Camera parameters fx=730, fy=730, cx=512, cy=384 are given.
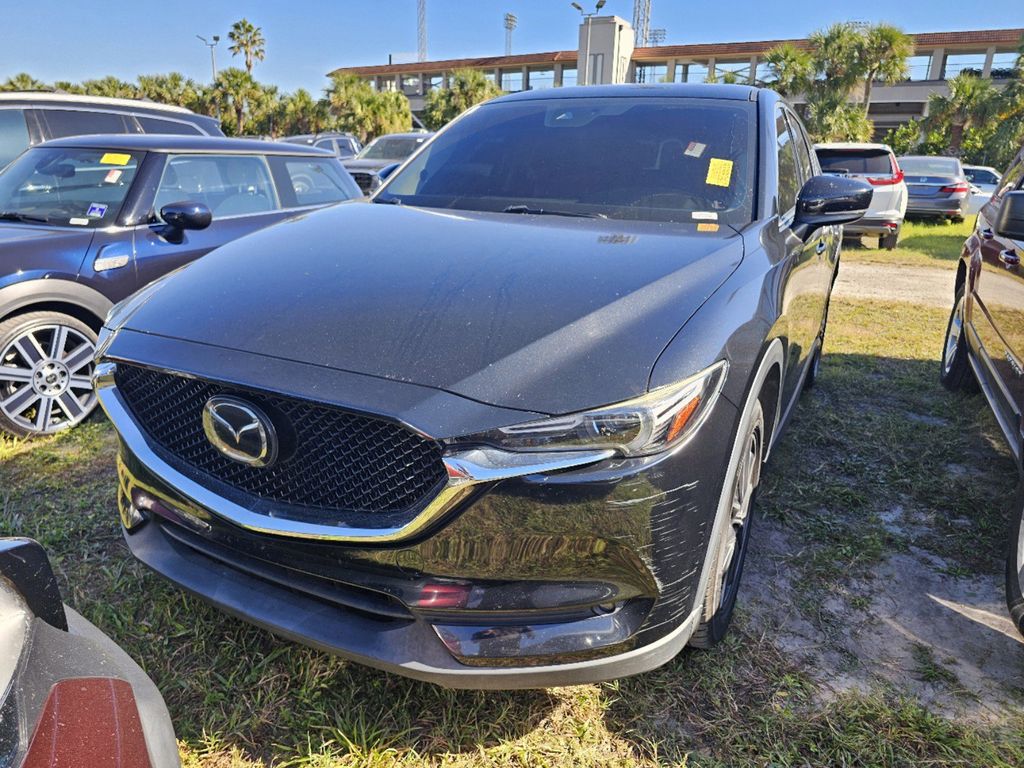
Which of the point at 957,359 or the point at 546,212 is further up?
the point at 546,212

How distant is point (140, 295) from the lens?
2.26 metres

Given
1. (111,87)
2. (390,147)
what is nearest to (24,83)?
(111,87)

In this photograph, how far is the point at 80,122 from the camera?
680 centimetres

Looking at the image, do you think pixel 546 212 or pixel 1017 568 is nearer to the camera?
pixel 1017 568

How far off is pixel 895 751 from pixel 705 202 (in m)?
1.80

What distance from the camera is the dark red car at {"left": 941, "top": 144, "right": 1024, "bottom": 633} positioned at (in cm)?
258

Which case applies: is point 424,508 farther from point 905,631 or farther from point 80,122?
point 80,122

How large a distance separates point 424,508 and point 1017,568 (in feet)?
6.60

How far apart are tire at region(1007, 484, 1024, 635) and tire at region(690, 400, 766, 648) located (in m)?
0.82

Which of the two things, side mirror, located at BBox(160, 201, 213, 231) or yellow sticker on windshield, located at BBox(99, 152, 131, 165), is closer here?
side mirror, located at BBox(160, 201, 213, 231)

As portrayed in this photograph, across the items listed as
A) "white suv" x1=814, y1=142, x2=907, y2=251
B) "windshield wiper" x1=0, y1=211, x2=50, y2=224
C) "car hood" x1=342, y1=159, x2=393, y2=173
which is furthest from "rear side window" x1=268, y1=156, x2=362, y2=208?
"car hood" x1=342, y1=159, x2=393, y2=173

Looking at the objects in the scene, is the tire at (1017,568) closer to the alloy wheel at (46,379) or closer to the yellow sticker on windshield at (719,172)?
the yellow sticker on windshield at (719,172)

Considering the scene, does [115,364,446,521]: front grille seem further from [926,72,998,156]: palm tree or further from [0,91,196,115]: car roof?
[926,72,998,156]: palm tree

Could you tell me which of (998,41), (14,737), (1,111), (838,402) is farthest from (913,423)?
(998,41)
